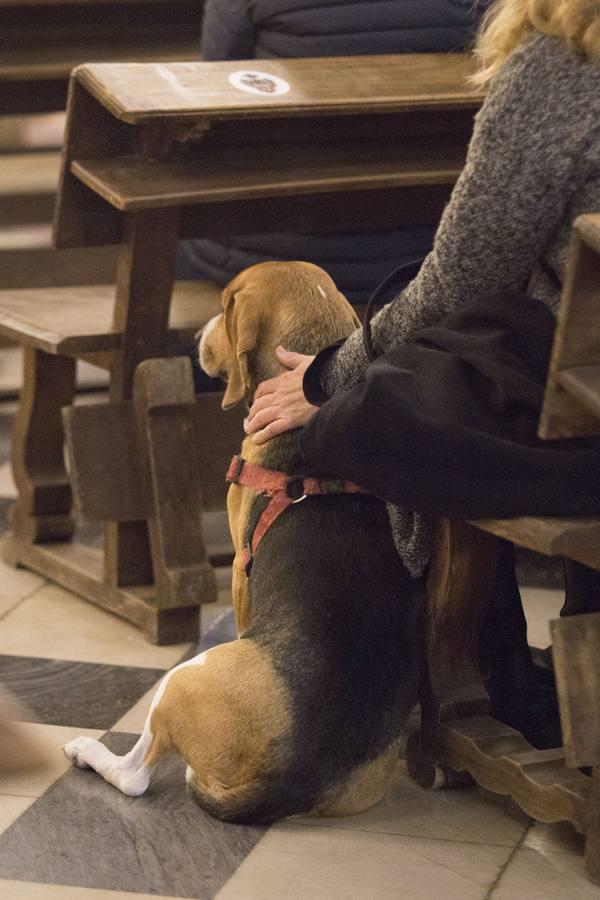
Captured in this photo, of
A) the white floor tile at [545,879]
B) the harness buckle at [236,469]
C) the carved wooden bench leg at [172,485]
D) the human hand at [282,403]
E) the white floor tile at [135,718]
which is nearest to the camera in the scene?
the white floor tile at [545,879]

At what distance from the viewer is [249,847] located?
2.49 metres

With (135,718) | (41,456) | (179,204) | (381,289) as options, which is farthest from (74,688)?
(381,289)

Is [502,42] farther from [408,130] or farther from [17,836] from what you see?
[17,836]

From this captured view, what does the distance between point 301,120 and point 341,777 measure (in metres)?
1.70

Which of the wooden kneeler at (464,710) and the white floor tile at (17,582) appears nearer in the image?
the wooden kneeler at (464,710)

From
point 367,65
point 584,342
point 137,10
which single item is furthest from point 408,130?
point 137,10

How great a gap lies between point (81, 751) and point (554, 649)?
1008 millimetres

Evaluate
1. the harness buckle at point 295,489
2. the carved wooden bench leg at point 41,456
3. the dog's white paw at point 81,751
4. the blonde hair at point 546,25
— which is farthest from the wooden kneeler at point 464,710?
the carved wooden bench leg at point 41,456

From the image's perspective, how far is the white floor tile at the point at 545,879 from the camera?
2352 mm

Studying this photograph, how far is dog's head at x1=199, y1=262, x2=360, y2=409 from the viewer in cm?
278

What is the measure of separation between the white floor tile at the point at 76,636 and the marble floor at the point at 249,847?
0.40 m

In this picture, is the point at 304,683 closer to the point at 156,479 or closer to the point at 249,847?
the point at 249,847

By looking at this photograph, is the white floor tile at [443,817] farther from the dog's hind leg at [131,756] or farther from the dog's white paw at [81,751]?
the dog's white paw at [81,751]

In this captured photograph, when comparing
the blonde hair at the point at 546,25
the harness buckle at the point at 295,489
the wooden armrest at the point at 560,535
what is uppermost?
the blonde hair at the point at 546,25
